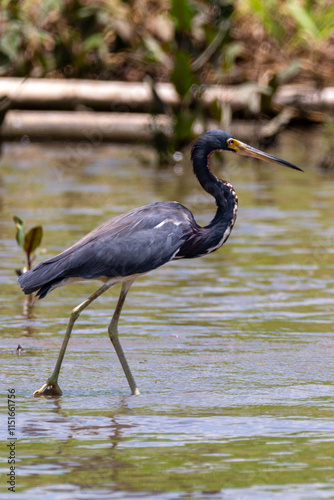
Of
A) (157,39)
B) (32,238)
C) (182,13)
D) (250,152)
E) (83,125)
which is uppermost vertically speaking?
(250,152)

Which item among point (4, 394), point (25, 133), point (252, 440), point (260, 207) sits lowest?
point (25, 133)

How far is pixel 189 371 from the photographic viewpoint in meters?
7.11

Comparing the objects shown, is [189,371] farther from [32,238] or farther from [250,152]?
[32,238]

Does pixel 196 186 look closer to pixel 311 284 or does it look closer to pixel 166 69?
pixel 311 284

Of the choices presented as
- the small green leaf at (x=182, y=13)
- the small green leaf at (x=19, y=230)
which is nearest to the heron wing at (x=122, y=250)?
the small green leaf at (x=19, y=230)

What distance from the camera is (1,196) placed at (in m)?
15.0

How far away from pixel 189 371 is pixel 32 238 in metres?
2.85

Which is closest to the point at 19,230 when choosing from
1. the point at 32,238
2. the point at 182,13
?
the point at 32,238

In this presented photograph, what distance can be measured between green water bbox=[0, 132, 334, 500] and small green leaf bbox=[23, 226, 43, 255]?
0.40 metres

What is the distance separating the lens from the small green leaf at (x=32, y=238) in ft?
31.0

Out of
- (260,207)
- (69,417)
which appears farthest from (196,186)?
(69,417)

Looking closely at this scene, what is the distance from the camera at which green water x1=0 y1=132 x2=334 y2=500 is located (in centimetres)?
507

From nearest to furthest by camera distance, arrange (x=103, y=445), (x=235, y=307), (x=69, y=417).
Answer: (x=103, y=445), (x=69, y=417), (x=235, y=307)

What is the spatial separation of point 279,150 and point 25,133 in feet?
14.8
